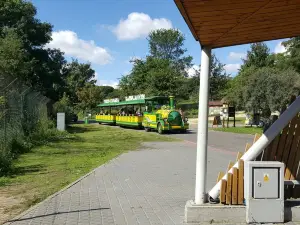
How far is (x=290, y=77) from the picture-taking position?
29875 mm

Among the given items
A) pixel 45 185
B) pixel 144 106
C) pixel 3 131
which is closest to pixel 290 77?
pixel 144 106

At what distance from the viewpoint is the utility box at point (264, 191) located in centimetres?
516

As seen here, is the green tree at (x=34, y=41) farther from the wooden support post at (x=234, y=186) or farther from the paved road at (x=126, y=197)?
the wooden support post at (x=234, y=186)

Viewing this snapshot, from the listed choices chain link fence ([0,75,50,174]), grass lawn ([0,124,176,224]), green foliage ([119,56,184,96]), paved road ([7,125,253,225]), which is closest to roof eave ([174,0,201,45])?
paved road ([7,125,253,225])

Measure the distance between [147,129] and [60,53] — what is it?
63.4ft

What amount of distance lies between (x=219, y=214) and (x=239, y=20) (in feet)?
8.46

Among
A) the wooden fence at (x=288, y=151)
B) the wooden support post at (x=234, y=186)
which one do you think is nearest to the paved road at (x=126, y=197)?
the wooden support post at (x=234, y=186)

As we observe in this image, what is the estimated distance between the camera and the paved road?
5.69 m

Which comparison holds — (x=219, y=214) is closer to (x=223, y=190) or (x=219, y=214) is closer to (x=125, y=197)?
(x=223, y=190)

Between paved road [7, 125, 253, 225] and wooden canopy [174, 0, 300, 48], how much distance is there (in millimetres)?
2654

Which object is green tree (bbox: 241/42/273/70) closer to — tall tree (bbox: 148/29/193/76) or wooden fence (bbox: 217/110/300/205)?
tall tree (bbox: 148/29/193/76)

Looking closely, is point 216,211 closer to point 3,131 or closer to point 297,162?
point 297,162

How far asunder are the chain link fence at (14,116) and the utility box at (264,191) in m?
6.88

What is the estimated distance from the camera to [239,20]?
4609mm
